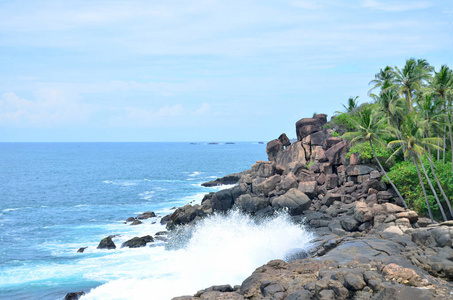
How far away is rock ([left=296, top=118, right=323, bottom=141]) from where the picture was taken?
2436 inches

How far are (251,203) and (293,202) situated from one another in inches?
244

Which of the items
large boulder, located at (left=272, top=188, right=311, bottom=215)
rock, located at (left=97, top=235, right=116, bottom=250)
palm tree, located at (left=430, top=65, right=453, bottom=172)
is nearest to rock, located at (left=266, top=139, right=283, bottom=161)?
large boulder, located at (left=272, top=188, right=311, bottom=215)

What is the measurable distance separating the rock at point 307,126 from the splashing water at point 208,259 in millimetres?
21524

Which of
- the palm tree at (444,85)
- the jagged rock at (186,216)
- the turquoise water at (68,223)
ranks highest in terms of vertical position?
the palm tree at (444,85)

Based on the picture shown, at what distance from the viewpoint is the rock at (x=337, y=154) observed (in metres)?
51.2

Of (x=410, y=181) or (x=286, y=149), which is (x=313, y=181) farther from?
(x=286, y=149)

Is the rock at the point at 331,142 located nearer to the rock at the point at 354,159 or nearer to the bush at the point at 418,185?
the rock at the point at 354,159

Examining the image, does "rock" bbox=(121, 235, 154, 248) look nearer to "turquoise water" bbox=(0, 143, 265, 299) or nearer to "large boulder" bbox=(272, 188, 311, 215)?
"turquoise water" bbox=(0, 143, 265, 299)

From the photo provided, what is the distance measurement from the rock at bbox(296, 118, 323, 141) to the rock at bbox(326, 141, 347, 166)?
397 inches

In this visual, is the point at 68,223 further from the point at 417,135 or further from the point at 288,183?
the point at 417,135

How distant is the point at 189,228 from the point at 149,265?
1019 cm

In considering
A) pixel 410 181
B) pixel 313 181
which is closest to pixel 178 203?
pixel 313 181

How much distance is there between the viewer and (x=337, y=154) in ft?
169

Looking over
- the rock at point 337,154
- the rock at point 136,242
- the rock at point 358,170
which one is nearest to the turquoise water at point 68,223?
the rock at point 136,242
